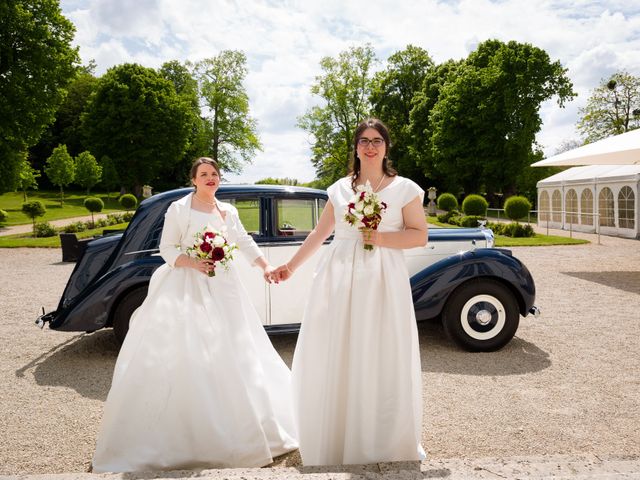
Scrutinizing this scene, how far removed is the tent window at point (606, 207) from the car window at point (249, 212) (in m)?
19.5

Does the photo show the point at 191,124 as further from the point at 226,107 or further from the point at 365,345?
the point at 365,345

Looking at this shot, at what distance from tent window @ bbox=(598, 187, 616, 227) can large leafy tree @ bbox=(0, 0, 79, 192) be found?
2562 cm

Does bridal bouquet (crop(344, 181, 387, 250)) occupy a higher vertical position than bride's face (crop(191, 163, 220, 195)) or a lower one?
lower

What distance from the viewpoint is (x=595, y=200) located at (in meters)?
21.8

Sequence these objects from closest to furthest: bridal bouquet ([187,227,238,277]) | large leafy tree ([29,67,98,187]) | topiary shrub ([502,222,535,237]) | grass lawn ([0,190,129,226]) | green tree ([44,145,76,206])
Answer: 1. bridal bouquet ([187,227,238,277])
2. topiary shrub ([502,222,535,237])
3. grass lawn ([0,190,129,226])
4. green tree ([44,145,76,206])
5. large leafy tree ([29,67,98,187])

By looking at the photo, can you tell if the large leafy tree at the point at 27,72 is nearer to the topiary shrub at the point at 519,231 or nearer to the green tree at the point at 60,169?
the green tree at the point at 60,169

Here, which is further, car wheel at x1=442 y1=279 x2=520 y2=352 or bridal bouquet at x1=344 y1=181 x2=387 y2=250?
car wheel at x1=442 y1=279 x2=520 y2=352

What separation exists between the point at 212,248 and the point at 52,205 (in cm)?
4025

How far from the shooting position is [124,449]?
3207 millimetres

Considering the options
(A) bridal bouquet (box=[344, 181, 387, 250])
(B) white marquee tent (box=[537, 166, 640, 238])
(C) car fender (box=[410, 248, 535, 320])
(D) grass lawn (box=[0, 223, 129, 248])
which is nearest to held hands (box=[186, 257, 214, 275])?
(A) bridal bouquet (box=[344, 181, 387, 250])

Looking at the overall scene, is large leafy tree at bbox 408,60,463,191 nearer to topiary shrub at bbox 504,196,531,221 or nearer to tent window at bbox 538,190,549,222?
tent window at bbox 538,190,549,222

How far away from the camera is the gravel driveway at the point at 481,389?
3.62 m

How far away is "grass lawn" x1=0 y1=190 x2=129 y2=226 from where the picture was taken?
30.6 metres

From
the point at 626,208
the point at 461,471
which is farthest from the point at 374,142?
the point at 626,208
